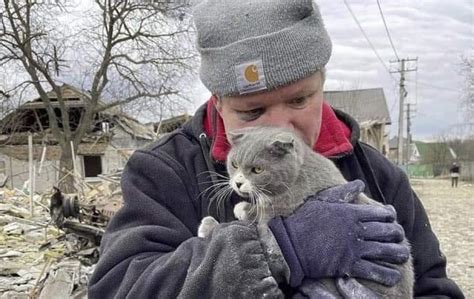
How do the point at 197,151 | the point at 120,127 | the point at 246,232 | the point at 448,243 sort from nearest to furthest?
the point at 246,232
the point at 197,151
the point at 448,243
the point at 120,127


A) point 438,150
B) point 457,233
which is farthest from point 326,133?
point 438,150

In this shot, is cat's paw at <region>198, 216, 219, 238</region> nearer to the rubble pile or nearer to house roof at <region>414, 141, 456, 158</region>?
the rubble pile

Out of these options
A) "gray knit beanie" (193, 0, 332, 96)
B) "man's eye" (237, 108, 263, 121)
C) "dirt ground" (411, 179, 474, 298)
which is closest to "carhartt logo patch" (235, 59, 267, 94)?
"gray knit beanie" (193, 0, 332, 96)

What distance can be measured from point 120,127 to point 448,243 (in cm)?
2547

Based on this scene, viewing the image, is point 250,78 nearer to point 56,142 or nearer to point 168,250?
point 168,250

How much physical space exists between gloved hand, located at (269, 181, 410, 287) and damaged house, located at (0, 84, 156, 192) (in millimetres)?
28862

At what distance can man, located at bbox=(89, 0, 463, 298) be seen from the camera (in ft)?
4.95

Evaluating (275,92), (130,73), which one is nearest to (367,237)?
(275,92)

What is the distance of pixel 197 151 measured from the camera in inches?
77.4

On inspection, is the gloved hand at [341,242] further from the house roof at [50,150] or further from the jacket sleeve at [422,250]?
the house roof at [50,150]

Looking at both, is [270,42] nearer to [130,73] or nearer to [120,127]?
[130,73]

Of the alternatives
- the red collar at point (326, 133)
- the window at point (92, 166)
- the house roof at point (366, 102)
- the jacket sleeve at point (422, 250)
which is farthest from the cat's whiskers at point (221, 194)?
the house roof at point (366, 102)

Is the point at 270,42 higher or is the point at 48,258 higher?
the point at 270,42

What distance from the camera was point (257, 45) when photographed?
5.64 feet
